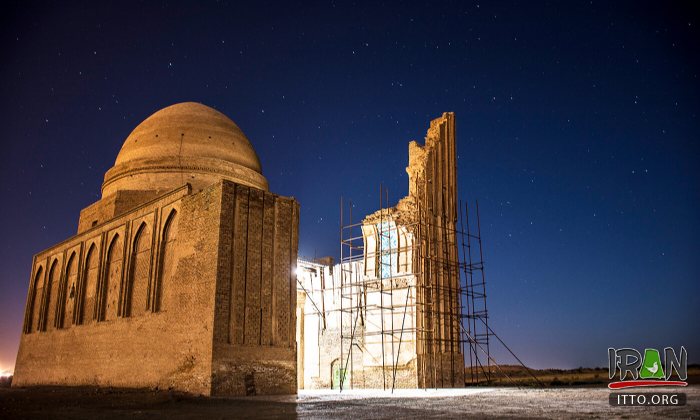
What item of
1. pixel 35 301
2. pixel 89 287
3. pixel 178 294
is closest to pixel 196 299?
pixel 178 294

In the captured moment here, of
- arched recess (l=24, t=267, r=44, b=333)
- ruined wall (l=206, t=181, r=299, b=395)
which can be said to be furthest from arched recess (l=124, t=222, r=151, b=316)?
arched recess (l=24, t=267, r=44, b=333)

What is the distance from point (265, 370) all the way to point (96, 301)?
7747 mm

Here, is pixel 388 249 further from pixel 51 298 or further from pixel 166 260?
pixel 51 298

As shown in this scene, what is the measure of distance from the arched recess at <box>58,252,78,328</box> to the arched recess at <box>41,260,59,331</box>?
0.83 meters

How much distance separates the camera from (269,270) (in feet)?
48.1

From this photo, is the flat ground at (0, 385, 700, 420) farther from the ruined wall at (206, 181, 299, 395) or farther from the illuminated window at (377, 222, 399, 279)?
the illuminated window at (377, 222, 399, 279)

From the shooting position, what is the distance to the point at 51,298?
22.1m

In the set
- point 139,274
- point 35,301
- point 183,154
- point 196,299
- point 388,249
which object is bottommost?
point 196,299

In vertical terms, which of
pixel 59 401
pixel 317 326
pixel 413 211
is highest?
pixel 413 211

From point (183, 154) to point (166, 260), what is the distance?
7610mm

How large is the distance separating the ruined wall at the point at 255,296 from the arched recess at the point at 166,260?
2289 millimetres

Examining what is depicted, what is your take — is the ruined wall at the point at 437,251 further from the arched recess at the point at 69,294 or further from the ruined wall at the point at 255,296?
the arched recess at the point at 69,294

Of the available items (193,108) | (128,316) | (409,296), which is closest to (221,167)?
(193,108)

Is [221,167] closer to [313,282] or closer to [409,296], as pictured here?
[313,282]
